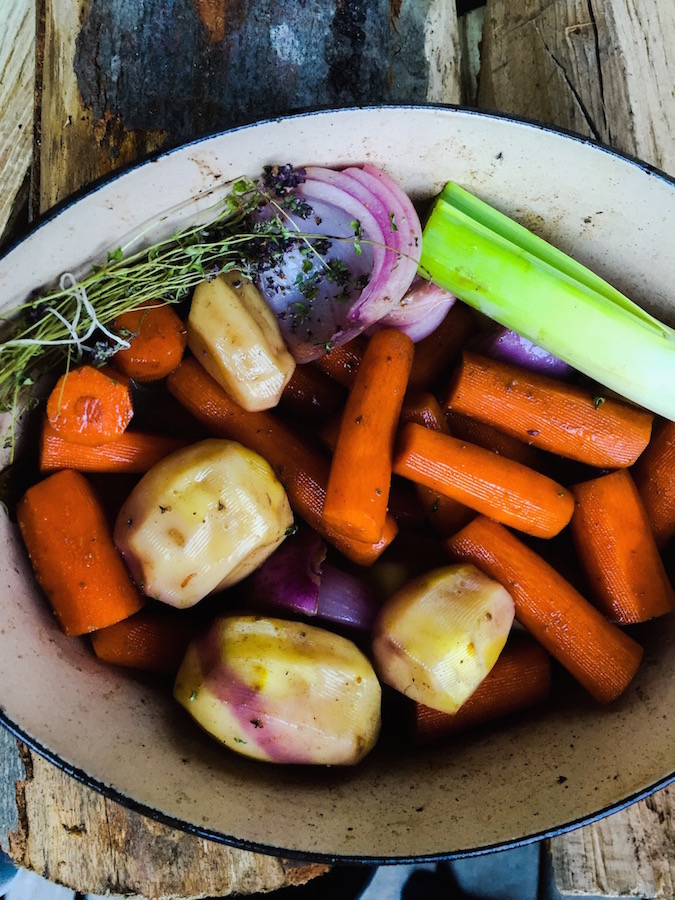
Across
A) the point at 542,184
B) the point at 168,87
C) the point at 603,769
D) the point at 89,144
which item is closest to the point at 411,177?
the point at 542,184

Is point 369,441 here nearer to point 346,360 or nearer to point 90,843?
point 346,360

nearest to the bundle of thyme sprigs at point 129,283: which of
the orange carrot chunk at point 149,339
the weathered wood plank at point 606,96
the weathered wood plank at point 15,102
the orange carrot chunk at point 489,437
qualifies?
the orange carrot chunk at point 149,339

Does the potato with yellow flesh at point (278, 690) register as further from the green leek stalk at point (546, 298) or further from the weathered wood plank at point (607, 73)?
the weathered wood plank at point (607, 73)

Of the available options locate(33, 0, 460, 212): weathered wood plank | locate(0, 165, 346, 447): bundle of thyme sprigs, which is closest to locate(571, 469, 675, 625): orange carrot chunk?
locate(0, 165, 346, 447): bundle of thyme sprigs

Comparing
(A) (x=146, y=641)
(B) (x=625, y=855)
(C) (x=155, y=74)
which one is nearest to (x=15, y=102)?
(C) (x=155, y=74)

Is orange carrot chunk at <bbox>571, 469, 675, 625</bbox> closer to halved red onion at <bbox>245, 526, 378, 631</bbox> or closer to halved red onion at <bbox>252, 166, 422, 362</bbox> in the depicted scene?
halved red onion at <bbox>245, 526, 378, 631</bbox>

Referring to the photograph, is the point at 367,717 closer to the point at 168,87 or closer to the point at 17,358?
the point at 17,358
